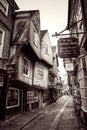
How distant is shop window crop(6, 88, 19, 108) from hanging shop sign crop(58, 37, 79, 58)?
6.25m

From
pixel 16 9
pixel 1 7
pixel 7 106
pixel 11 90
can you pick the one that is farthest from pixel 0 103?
pixel 16 9

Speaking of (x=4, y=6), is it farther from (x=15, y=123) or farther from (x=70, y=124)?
(x=70, y=124)

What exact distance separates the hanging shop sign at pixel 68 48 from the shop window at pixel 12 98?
20.5 ft

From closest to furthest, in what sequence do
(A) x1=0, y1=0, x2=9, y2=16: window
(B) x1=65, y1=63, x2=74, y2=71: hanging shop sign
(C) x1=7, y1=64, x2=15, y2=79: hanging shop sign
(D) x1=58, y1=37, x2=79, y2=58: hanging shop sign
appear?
(D) x1=58, y1=37, x2=79, y2=58: hanging shop sign
(C) x1=7, y1=64, x2=15, y2=79: hanging shop sign
(A) x1=0, y1=0, x2=9, y2=16: window
(B) x1=65, y1=63, x2=74, y2=71: hanging shop sign

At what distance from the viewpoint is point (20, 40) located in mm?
11109

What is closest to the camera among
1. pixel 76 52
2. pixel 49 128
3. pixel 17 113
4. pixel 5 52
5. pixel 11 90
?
pixel 76 52

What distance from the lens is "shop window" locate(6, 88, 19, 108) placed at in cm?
1046

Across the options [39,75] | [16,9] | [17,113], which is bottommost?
[17,113]

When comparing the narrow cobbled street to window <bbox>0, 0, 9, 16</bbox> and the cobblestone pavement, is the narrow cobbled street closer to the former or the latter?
the cobblestone pavement

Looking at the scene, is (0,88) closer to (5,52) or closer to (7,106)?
(7,106)

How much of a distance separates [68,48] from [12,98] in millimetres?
7263

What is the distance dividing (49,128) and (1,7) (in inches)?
398

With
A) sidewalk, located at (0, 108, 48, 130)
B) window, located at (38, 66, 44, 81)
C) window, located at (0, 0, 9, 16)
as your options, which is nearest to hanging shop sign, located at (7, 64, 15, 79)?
sidewalk, located at (0, 108, 48, 130)

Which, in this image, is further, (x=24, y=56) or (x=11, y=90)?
(x=24, y=56)
